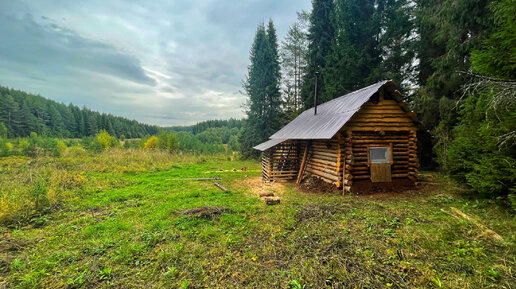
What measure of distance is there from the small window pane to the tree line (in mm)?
2063

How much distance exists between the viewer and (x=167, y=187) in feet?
33.9

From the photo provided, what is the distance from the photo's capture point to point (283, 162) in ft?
41.4

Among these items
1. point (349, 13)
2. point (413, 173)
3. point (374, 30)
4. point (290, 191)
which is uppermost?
point (349, 13)

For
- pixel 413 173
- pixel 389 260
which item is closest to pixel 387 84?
pixel 413 173

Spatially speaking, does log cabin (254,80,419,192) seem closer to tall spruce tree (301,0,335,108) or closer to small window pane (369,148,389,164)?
small window pane (369,148,389,164)

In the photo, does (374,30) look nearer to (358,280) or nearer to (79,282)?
(358,280)

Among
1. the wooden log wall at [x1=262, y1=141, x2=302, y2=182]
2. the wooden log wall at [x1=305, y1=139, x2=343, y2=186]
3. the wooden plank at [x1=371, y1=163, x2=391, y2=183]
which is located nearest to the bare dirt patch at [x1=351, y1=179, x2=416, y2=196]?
the wooden plank at [x1=371, y1=163, x2=391, y2=183]

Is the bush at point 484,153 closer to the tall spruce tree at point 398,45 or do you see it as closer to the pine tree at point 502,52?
the pine tree at point 502,52

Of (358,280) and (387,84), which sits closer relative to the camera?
(358,280)

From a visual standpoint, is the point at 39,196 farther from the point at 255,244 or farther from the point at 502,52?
the point at 502,52

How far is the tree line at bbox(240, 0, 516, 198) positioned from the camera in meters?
5.38

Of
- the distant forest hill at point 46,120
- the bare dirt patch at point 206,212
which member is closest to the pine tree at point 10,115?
the distant forest hill at point 46,120

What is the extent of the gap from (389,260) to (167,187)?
9.92 metres

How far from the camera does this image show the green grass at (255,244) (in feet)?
10.5
